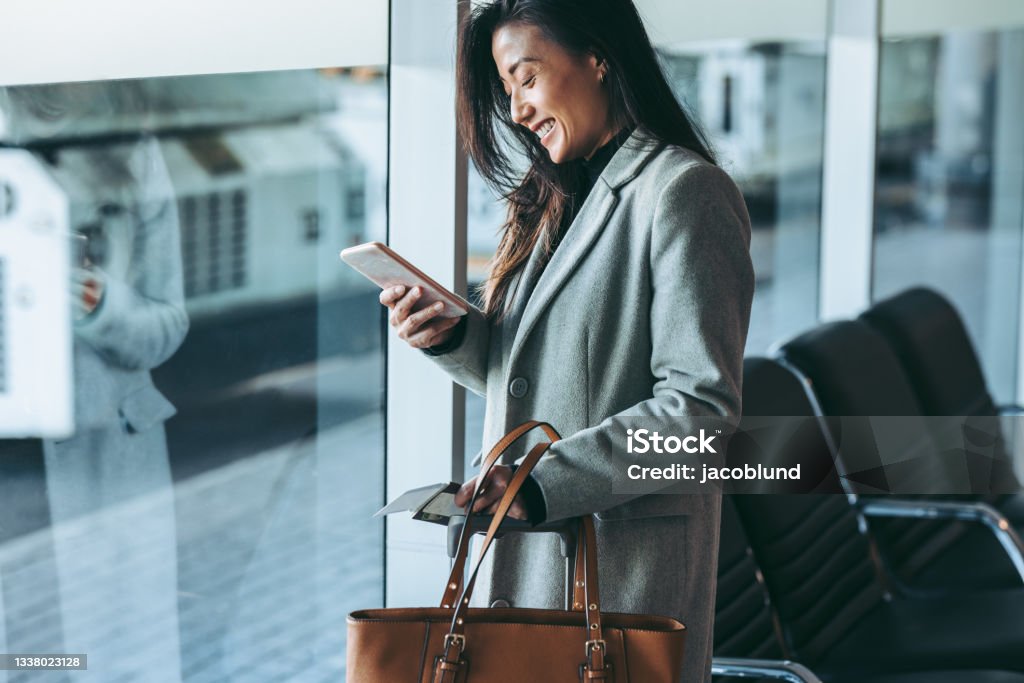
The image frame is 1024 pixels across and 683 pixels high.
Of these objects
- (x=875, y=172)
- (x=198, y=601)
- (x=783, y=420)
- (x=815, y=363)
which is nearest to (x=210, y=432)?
(x=198, y=601)

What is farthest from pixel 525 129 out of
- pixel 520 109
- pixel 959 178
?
pixel 959 178

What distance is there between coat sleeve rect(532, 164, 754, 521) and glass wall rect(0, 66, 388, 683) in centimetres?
A: 63

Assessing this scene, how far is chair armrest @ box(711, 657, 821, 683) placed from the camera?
1.80 meters

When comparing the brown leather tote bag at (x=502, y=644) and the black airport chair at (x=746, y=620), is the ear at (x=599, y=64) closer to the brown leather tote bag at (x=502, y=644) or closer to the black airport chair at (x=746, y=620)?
the brown leather tote bag at (x=502, y=644)

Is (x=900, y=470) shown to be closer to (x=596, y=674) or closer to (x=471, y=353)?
(x=471, y=353)

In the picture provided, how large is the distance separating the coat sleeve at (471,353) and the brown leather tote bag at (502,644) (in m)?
0.35

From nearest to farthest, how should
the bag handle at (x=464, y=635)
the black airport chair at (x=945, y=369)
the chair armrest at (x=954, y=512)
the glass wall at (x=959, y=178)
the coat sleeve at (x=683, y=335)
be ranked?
the bag handle at (x=464, y=635)
the coat sleeve at (x=683, y=335)
the chair armrest at (x=954, y=512)
the black airport chair at (x=945, y=369)
the glass wall at (x=959, y=178)

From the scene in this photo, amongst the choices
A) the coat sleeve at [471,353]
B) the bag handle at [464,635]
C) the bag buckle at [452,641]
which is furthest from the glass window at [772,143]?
the bag buckle at [452,641]

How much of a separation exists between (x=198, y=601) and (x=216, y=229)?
555mm

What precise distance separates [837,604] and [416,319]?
1.29 metres

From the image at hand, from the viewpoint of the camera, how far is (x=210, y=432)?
1.72 m

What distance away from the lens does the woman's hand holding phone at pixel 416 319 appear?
1.46 metres

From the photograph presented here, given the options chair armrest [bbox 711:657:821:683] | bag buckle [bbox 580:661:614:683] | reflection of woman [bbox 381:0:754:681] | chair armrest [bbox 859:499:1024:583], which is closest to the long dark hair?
reflection of woman [bbox 381:0:754:681]

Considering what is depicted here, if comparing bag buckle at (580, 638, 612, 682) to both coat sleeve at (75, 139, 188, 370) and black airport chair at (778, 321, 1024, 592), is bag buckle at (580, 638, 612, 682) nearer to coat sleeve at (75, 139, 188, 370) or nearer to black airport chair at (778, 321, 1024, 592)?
coat sleeve at (75, 139, 188, 370)
